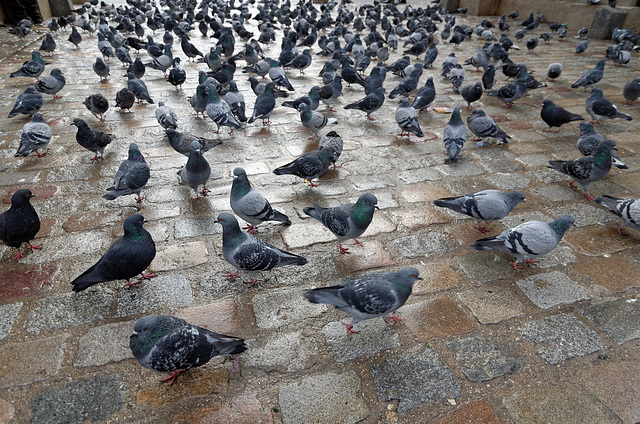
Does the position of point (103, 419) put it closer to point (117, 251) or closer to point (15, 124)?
point (117, 251)

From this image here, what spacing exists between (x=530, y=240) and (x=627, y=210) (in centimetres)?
141

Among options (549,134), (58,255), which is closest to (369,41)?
(549,134)

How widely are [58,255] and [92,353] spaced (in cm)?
150

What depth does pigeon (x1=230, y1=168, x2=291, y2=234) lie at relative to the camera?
403 cm

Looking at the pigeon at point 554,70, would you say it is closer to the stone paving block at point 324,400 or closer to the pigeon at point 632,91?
the pigeon at point 632,91

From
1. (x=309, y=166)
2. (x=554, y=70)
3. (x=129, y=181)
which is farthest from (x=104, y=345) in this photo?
(x=554, y=70)

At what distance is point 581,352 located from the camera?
2865mm

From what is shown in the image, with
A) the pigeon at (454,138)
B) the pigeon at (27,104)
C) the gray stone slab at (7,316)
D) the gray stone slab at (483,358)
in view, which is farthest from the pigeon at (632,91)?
the pigeon at (27,104)

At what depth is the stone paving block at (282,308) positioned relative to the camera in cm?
316

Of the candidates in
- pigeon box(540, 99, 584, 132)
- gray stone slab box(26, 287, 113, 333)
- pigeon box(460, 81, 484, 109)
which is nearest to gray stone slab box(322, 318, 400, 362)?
gray stone slab box(26, 287, 113, 333)

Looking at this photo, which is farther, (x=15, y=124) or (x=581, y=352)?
(x=15, y=124)

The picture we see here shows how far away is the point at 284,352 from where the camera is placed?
2.88m

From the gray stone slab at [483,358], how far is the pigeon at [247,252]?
5.00 ft

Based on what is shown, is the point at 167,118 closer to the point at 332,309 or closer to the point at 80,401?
the point at 332,309
